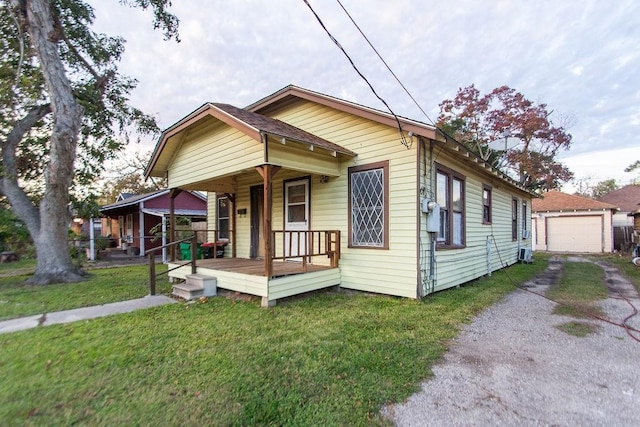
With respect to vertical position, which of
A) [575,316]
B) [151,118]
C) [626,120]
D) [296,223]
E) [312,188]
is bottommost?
[575,316]

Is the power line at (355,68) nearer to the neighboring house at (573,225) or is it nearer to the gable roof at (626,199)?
the neighboring house at (573,225)

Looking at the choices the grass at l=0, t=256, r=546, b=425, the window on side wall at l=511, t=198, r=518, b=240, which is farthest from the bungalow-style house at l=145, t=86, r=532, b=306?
the window on side wall at l=511, t=198, r=518, b=240

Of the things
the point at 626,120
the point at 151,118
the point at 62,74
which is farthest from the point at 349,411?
the point at 626,120

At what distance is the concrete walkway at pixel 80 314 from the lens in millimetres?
4598

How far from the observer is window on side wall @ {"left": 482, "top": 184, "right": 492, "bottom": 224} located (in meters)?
9.12

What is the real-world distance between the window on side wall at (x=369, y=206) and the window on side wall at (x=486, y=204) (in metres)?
4.39

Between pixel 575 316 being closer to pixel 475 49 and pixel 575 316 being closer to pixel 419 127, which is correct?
pixel 419 127

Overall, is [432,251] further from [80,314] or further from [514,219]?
[514,219]

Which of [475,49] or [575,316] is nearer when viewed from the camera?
[575,316]

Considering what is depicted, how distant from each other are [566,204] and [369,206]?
1851 centimetres

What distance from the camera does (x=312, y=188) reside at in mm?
7207

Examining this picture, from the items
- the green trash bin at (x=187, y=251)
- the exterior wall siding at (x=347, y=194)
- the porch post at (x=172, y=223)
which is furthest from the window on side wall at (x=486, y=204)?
the green trash bin at (x=187, y=251)

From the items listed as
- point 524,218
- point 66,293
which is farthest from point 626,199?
point 66,293

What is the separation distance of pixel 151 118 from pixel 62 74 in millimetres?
3947
